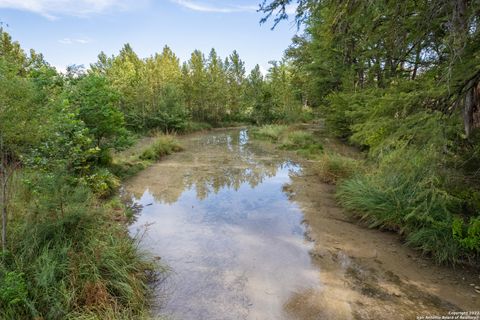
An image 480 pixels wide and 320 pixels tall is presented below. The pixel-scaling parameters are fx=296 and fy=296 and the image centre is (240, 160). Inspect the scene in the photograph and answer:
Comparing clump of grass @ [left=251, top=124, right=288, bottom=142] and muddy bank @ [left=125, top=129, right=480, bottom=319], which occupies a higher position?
clump of grass @ [left=251, top=124, right=288, bottom=142]

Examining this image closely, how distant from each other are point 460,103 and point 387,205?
7.92ft

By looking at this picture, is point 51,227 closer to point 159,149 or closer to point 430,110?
point 430,110

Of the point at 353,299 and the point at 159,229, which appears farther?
the point at 159,229

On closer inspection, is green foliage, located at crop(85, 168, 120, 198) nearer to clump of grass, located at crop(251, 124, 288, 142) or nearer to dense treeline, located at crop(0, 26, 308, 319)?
dense treeline, located at crop(0, 26, 308, 319)

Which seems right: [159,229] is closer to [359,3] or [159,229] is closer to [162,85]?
[359,3]

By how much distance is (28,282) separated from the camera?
10.4ft

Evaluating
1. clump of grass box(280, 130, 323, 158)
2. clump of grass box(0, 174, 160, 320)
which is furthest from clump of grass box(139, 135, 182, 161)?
clump of grass box(0, 174, 160, 320)

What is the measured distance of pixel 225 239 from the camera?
5418mm

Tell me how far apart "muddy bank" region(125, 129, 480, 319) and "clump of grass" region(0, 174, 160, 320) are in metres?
0.53

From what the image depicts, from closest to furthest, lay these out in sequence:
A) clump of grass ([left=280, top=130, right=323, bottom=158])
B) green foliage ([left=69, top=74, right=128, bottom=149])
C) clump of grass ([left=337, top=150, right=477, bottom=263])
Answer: clump of grass ([left=337, top=150, right=477, bottom=263]), green foliage ([left=69, top=74, right=128, bottom=149]), clump of grass ([left=280, top=130, right=323, bottom=158])

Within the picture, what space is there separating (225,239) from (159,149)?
909cm

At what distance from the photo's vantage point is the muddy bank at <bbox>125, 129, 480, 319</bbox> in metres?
3.56

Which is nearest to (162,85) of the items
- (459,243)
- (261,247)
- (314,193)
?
(314,193)

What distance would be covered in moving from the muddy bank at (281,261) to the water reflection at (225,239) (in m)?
0.02
